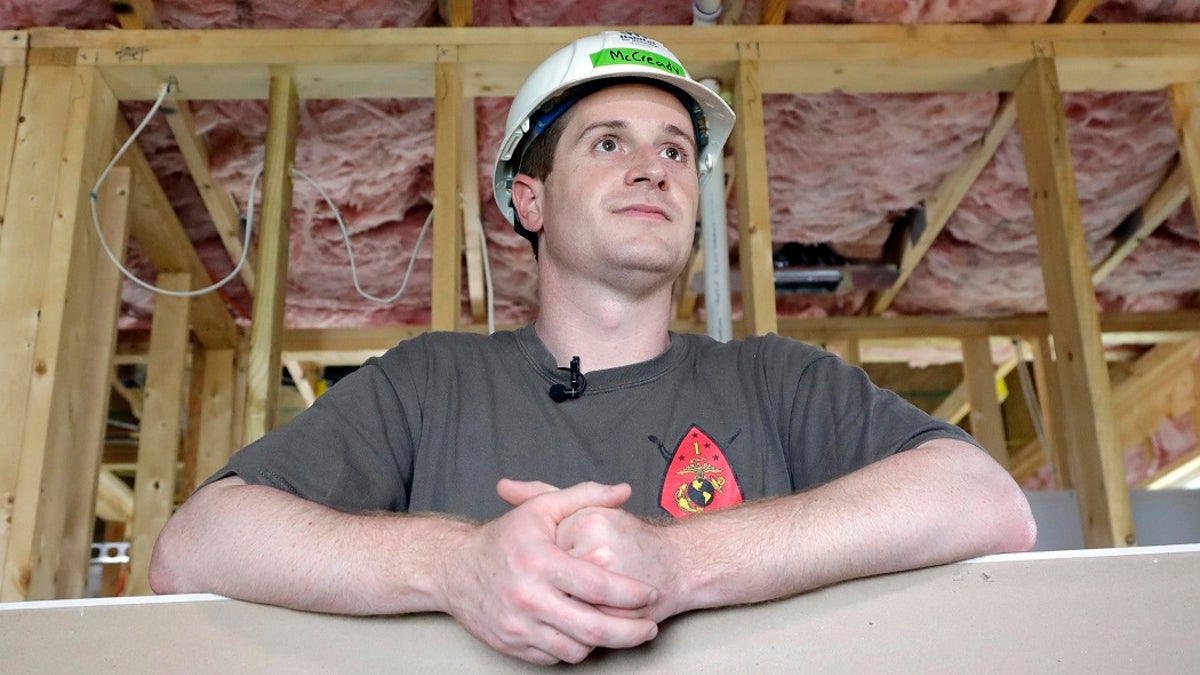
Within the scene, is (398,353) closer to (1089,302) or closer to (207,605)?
(207,605)

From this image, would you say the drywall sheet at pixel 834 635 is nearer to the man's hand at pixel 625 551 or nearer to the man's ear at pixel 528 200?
the man's hand at pixel 625 551

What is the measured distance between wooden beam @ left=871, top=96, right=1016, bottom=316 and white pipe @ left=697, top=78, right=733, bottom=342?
114 centimetres

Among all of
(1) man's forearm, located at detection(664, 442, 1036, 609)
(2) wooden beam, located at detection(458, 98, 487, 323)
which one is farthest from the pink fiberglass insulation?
(1) man's forearm, located at detection(664, 442, 1036, 609)

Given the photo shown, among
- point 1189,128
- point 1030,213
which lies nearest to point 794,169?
point 1030,213

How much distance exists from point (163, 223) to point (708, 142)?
2.36 m

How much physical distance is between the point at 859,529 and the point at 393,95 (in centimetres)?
219

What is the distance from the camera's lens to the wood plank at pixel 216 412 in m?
4.34

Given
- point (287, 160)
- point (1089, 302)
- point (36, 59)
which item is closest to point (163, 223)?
point (36, 59)

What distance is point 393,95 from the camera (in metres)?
2.93

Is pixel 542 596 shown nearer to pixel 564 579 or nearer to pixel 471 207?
pixel 564 579

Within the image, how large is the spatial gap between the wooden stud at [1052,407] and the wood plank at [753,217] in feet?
8.80

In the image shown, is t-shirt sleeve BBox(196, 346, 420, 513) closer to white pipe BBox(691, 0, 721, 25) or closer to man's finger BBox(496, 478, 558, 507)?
man's finger BBox(496, 478, 558, 507)

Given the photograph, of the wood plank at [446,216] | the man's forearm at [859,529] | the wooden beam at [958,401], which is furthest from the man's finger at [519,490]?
the wooden beam at [958,401]

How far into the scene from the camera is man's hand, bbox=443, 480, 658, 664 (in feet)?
2.93
